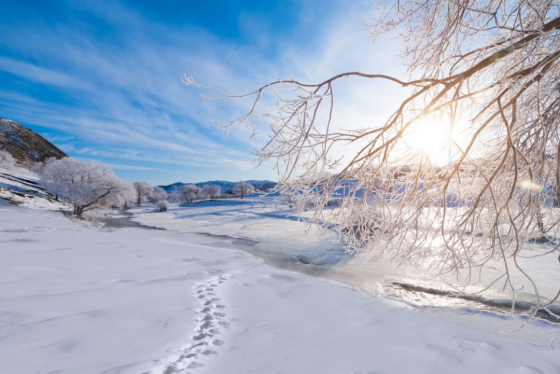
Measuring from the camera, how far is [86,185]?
24.3 meters

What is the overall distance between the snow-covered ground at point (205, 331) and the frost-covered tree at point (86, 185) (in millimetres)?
22274

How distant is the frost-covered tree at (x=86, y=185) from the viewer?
2367cm

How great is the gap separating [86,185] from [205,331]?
2800cm

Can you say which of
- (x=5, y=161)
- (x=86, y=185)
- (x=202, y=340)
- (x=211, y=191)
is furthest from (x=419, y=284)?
(x=211, y=191)

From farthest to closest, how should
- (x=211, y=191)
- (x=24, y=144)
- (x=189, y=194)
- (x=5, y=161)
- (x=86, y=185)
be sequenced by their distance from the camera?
(x=24, y=144) < (x=211, y=191) < (x=189, y=194) < (x=5, y=161) < (x=86, y=185)

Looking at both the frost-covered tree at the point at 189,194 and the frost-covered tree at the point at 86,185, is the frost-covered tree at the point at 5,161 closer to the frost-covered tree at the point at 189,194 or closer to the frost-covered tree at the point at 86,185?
the frost-covered tree at the point at 86,185

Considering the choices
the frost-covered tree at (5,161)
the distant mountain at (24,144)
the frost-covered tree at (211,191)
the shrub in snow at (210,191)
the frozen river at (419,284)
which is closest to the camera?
the frozen river at (419,284)

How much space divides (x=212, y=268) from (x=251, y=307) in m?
3.22

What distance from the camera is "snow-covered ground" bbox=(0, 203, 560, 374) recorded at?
251 cm

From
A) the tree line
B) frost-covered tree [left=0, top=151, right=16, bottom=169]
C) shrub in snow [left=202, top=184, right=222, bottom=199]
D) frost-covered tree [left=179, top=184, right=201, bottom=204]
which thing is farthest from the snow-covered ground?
shrub in snow [left=202, top=184, right=222, bottom=199]

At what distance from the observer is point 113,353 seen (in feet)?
8.19

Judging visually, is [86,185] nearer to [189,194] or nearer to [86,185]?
[86,185]

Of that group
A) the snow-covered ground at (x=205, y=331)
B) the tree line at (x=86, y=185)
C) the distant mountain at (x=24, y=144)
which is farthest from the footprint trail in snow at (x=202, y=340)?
the distant mountain at (x=24, y=144)

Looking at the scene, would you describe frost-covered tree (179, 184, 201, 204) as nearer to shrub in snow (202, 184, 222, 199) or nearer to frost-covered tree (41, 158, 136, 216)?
shrub in snow (202, 184, 222, 199)
